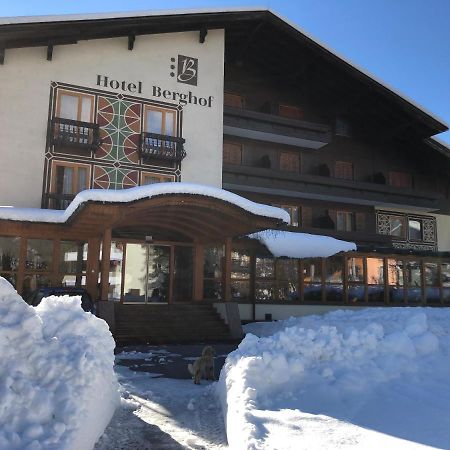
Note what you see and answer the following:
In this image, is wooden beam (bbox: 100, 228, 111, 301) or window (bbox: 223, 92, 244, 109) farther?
window (bbox: 223, 92, 244, 109)

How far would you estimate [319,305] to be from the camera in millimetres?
20203

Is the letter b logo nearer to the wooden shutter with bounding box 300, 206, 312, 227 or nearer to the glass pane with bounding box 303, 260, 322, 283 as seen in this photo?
the wooden shutter with bounding box 300, 206, 312, 227

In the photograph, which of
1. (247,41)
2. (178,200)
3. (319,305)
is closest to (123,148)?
(178,200)

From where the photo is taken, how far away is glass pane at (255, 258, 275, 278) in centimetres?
1952

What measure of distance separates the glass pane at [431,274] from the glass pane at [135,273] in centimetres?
1331

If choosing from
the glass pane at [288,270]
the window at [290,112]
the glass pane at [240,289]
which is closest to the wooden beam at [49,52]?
the glass pane at [240,289]

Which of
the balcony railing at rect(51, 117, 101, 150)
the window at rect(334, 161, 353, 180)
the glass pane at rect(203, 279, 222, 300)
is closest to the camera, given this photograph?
the balcony railing at rect(51, 117, 101, 150)

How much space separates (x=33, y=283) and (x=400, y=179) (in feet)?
64.0

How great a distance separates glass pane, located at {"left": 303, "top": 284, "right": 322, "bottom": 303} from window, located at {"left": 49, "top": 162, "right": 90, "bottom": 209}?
958 centimetres

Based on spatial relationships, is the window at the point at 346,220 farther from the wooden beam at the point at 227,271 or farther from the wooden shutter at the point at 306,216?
the wooden beam at the point at 227,271

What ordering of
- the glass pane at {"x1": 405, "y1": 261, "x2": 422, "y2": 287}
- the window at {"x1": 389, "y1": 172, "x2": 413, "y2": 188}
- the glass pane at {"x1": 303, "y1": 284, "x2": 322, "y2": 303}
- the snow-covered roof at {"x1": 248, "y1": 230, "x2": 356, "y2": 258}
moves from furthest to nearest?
1. the window at {"x1": 389, "y1": 172, "x2": 413, "y2": 188}
2. the glass pane at {"x1": 405, "y1": 261, "x2": 422, "y2": 287}
3. the glass pane at {"x1": 303, "y1": 284, "x2": 322, "y2": 303}
4. the snow-covered roof at {"x1": 248, "y1": 230, "x2": 356, "y2": 258}

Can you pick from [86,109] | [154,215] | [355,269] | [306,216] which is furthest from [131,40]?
[355,269]

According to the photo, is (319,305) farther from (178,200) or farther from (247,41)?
(247,41)

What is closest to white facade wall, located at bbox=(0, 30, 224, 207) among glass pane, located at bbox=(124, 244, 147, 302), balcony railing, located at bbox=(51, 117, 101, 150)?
balcony railing, located at bbox=(51, 117, 101, 150)
